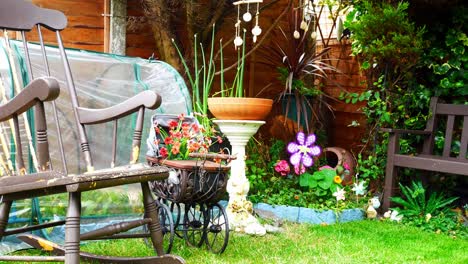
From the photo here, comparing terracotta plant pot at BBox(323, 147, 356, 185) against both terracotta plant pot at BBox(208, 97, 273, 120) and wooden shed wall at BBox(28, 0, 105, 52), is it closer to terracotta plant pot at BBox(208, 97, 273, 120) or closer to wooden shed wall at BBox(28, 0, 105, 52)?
terracotta plant pot at BBox(208, 97, 273, 120)

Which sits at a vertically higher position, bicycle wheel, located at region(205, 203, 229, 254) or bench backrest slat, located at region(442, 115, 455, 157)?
bench backrest slat, located at region(442, 115, 455, 157)

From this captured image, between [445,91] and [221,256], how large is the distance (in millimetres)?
2315

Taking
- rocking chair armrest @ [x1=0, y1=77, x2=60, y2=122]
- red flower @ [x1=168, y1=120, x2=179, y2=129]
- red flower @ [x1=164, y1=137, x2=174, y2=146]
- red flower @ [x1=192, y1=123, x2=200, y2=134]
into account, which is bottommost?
red flower @ [x1=164, y1=137, x2=174, y2=146]

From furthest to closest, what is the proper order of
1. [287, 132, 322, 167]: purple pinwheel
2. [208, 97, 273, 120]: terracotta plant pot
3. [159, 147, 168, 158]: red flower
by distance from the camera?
1. [287, 132, 322, 167]: purple pinwheel
2. [208, 97, 273, 120]: terracotta plant pot
3. [159, 147, 168, 158]: red flower

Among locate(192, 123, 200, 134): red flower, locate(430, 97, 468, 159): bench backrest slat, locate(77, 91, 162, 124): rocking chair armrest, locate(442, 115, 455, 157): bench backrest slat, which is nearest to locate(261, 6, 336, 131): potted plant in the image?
locate(430, 97, 468, 159): bench backrest slat

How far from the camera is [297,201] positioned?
12.2ft

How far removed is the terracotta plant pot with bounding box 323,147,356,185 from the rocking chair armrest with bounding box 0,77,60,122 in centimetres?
306

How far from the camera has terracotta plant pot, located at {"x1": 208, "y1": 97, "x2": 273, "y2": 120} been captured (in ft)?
10.2

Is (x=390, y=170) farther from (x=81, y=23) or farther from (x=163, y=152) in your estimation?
(x=81, y=23)

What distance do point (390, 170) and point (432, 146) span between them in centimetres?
42

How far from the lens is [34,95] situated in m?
1.66

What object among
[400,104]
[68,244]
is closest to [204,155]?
[68,244]

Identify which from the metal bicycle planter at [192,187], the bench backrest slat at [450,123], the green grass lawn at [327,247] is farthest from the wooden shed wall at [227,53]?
the metal bicycle planter at [192,187]

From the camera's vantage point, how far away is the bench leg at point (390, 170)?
376 cm
